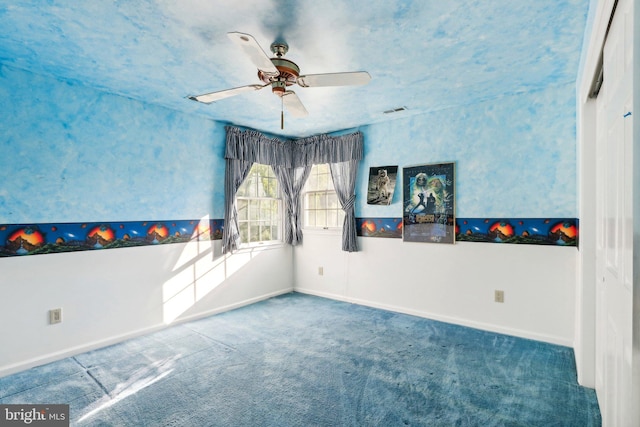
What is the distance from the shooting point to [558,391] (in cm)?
239

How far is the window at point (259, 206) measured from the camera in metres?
4.80

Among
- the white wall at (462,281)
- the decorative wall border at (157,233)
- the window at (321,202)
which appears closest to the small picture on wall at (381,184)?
the decorative wall border at (157,233)

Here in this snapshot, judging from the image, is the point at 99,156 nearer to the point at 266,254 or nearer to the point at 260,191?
the point at 260,191

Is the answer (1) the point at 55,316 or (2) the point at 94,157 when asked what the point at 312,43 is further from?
(1) the point at 55,316

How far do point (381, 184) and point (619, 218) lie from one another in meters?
3.13

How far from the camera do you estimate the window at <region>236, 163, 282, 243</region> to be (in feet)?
15.8

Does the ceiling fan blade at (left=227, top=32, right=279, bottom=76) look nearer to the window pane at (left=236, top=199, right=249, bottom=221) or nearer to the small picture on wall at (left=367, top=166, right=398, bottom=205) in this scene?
the small picture on wall at (left=367, top=166, right=398, bottom=205)

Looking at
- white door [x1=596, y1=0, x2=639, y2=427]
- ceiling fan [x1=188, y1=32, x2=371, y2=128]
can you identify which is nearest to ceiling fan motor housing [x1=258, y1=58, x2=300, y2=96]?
ceiling fan [x1=188, y1=32, x2=371, y2=128]

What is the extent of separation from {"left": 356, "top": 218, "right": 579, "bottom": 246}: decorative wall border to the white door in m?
1.72

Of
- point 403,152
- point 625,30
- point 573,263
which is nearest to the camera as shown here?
point 625,30

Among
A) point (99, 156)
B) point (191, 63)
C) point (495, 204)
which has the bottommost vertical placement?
point (495, 204)

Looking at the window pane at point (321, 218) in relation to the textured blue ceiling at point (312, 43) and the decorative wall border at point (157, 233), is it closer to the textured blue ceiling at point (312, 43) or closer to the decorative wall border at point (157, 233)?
the decorative wall border at point (157, 233)

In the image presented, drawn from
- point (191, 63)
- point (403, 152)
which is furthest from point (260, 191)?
point (191, 63)

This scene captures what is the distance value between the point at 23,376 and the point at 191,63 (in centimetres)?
282
